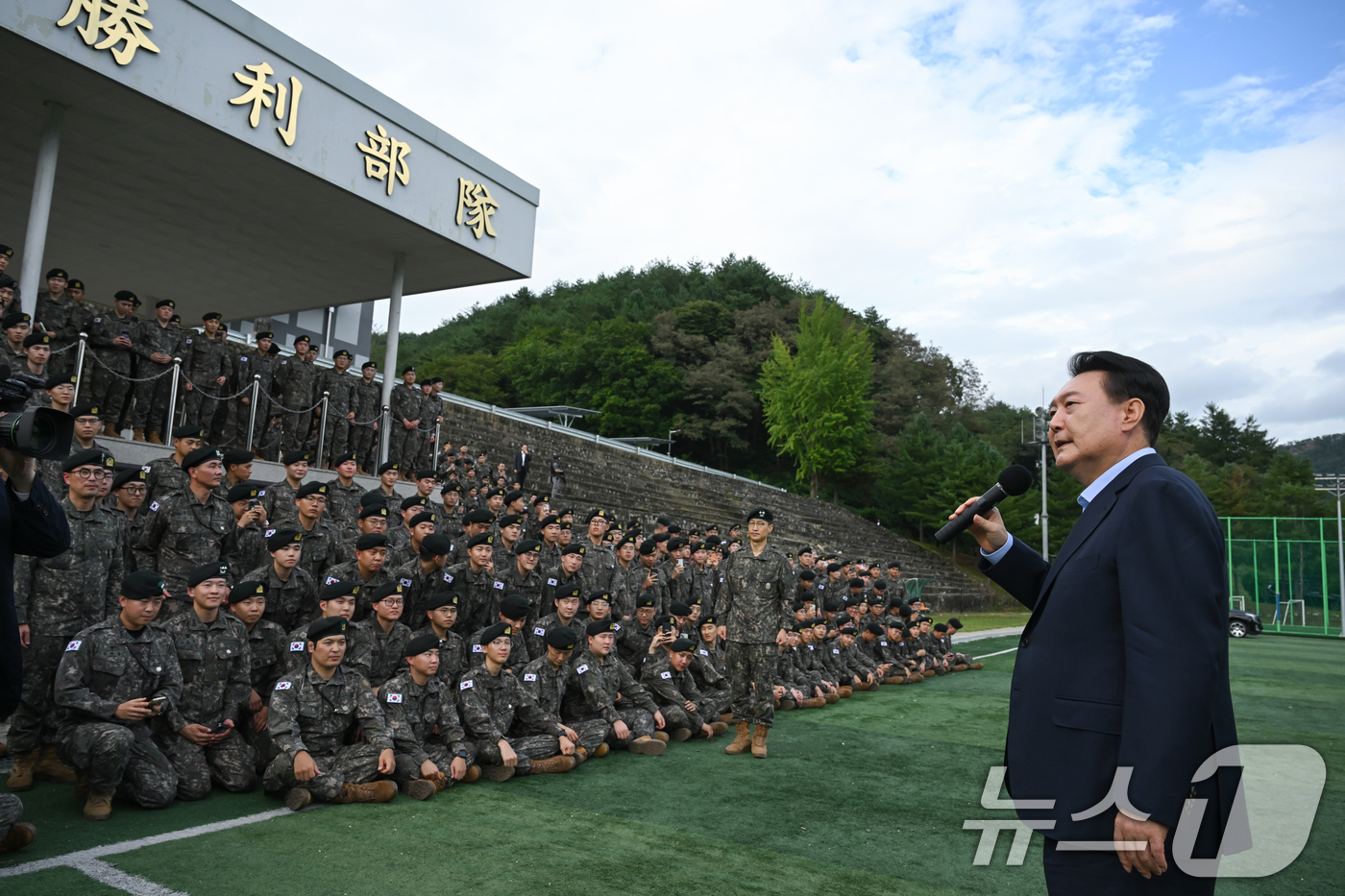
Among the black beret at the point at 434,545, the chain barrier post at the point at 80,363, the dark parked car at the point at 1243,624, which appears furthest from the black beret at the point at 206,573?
the dark parked car at the point at 1243,624

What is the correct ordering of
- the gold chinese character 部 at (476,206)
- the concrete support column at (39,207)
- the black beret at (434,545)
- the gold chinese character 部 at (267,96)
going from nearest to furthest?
the black beret at (434,545) → the concrete support column at (39,207) → the gold chinese character 部 at (267,96) → the gold chinese character 部 at (476,206)

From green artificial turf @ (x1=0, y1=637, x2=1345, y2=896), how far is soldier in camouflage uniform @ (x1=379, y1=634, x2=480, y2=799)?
15cm

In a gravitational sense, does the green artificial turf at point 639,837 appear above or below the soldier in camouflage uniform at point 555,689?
below

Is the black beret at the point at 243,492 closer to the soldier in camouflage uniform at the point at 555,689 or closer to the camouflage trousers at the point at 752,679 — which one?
the soldier in camouflage uniform at the point at 555,689

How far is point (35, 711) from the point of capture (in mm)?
4383

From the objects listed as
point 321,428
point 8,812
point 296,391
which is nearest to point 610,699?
point 8,812

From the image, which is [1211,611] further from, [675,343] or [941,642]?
[675,343]

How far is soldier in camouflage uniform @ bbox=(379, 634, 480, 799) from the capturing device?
458 cm

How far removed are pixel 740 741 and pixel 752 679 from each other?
48 centimetres

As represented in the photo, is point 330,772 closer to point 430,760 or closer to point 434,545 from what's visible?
point 430,760

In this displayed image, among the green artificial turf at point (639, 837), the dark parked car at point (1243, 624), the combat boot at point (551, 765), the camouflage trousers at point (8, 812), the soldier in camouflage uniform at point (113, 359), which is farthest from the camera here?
the dark parked car at point (1243, 624)

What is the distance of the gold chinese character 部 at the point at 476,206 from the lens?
10.4m

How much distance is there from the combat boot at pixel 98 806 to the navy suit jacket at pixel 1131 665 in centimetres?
426

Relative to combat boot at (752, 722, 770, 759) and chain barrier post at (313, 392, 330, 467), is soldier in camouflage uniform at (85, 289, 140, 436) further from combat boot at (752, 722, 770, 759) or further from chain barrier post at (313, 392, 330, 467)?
combat boot at (752, 722, 770, 759)
